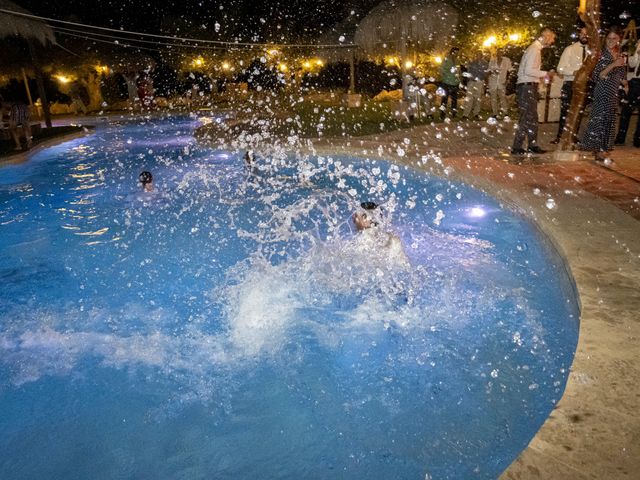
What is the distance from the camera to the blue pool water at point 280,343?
2.71 meters

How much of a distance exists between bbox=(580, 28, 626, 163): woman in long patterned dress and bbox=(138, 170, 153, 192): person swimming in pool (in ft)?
24.0

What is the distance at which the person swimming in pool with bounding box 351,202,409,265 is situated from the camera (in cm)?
461

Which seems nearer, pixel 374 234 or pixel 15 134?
pixel 374 234

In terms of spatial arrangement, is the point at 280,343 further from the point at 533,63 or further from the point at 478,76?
the point at 478,76

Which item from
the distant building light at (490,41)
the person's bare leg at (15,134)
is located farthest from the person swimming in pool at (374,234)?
the distant building light at (490,41)

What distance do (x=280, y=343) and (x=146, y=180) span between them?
5176mm

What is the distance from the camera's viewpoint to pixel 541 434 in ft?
5.99

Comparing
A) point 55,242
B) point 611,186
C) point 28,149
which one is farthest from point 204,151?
point 611,186

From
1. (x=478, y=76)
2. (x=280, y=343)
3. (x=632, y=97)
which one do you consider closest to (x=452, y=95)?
(x=478, y=76)

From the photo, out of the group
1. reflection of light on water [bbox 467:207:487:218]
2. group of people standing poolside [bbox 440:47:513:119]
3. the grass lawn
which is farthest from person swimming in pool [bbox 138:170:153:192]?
group of people standing poolside [bbox 440:47:513:119]

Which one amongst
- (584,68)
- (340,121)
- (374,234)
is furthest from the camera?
(340,121)

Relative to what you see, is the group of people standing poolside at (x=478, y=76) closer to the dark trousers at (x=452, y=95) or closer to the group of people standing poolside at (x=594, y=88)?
the dark trousers at (x=452, y=95)

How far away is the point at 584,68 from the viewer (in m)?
6.53

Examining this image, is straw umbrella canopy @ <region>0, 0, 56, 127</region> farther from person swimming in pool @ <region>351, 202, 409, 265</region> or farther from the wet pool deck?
person swimming in pool @ <region>351, 202, 409, 265</region>
